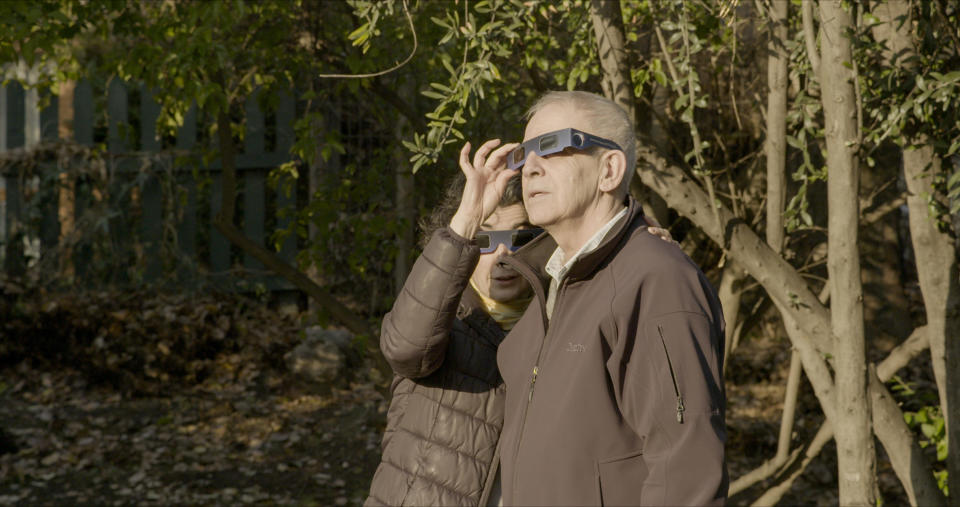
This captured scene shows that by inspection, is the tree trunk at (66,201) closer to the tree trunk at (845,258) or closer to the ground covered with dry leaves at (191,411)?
the ground covered with dry leaves at (191,411)

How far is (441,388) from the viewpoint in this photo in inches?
96.4

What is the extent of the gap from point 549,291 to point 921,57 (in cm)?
191

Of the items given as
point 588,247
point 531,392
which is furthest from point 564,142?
point 531,392

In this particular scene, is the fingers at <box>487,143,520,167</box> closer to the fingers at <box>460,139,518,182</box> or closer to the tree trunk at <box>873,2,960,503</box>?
the fingers at <box>460,139,518,182</box>

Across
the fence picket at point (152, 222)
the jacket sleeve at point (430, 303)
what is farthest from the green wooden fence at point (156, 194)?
the jacket sleeve at point (430, 303)

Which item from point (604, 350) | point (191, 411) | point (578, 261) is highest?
point (578, 261)

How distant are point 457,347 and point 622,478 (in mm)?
791

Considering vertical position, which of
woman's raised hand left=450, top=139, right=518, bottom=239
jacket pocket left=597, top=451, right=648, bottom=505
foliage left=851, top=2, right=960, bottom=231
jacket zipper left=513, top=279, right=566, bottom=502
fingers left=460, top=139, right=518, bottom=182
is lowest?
jacket pocket left=597, top=451, right=648, bottom=505

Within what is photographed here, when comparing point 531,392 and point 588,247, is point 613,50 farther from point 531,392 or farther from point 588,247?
point 531,392

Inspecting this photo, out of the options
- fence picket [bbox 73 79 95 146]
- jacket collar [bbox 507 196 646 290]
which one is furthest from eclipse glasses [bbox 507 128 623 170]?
fence picket [bbox 73 79 95 146]

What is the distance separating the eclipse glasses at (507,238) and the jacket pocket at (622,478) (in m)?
0.79

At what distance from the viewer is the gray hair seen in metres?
1.98

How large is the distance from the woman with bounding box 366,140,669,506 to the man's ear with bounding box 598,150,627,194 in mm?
269

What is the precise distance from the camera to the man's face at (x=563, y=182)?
6.40 ft
